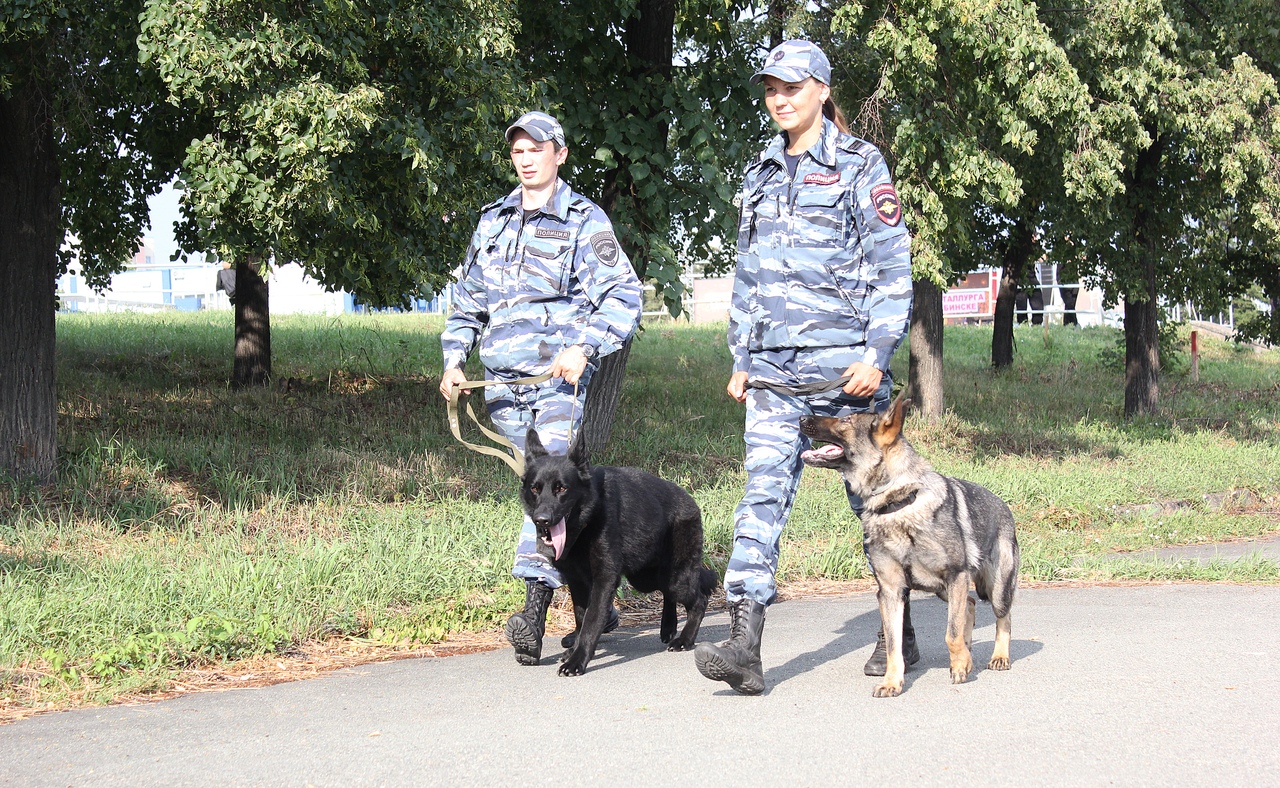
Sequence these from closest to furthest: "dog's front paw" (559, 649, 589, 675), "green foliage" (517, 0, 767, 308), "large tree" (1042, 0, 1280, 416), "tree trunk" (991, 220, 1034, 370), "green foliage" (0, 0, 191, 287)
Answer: "dog's front paw" (559, 649, 589, 675) < "green foliage" (0, 0, 191, 287) < "green foliage" (517, 0, 767, 308) < "large tree" (1042, 0, 1280, 416) < "tree trunk" (991, 220, 1034, 370)

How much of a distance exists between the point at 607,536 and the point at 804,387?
1.09 meters

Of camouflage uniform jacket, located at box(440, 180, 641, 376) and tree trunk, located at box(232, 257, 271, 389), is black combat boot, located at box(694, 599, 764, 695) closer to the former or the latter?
camouflage uniform jacket, located at box(440, 180, 641, 376)

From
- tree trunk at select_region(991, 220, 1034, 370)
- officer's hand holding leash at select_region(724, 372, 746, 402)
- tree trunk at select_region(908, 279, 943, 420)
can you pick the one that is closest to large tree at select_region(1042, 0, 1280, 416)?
tree trunk at select_region(908, 279, 943, 420)

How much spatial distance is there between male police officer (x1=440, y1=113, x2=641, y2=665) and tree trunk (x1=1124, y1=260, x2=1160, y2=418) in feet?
44.9

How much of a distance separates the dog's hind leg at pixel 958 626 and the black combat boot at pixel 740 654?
2.46ft

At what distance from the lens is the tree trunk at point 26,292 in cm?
843

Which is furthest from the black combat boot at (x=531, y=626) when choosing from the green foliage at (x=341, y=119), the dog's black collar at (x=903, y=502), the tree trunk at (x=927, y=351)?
the tree trunk at (x=927, y=351)

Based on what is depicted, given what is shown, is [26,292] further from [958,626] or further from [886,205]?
[958,626]

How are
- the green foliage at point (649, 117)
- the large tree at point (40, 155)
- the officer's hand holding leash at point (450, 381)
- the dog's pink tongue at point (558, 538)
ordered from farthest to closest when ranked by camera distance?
the green foliage at point (649, 117) < the large tree at point (40, 155) < the officer's hand holding leash at point (450, 381) < the dog's pink tongue at point (558, 538)

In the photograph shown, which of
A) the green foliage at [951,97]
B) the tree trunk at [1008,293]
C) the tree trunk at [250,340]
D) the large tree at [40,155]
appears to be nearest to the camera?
the large tree at [40,155]

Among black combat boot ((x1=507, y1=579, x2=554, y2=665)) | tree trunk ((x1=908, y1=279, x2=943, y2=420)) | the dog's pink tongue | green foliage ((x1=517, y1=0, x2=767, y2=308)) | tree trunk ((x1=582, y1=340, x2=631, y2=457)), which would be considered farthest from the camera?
tree trunk ((x1=908, y1=279, x2=943, y2=420))

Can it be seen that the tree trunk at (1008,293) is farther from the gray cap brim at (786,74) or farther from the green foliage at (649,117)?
the gray cap brim at (786,74)

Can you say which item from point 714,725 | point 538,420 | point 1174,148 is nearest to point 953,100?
point 1174,148

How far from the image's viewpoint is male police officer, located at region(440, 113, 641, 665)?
505 centimetres
